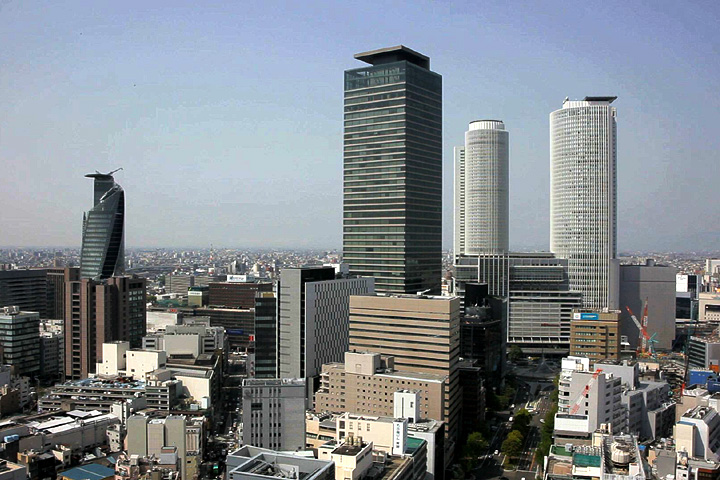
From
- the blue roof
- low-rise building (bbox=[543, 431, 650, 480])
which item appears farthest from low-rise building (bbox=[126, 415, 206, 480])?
low-rise building (bbox=[543, 431, 650, 480])

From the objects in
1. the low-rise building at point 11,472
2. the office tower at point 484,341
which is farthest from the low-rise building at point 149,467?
the office tower at point 484,341

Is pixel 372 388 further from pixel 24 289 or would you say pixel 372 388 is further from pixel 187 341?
pixel 24 289

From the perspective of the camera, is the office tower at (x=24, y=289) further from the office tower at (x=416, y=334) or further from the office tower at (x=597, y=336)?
the office tower at (x=597, y=336)

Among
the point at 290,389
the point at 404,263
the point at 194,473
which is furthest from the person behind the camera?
the point at 404,263

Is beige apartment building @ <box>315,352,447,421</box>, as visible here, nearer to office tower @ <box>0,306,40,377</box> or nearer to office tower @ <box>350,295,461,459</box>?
office tower @ <box>350,295,461,459</box>

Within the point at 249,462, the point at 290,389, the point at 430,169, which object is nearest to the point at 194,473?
the point at 290,389

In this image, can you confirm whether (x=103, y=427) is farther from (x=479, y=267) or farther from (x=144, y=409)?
(x=479, y=267)
